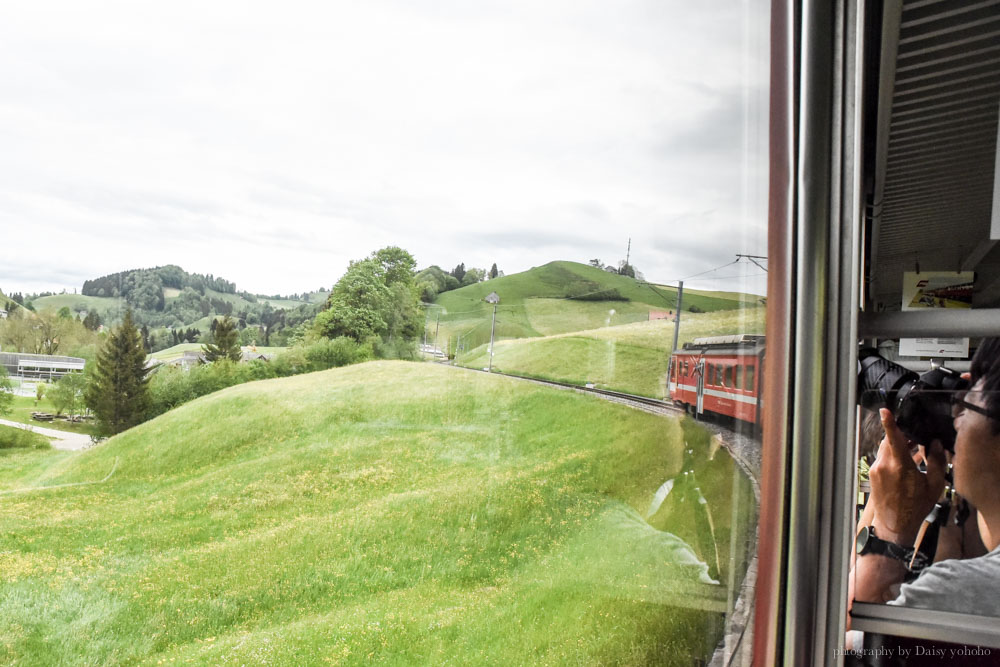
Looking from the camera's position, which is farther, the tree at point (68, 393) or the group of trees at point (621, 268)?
the group of trees at point (621, 268)

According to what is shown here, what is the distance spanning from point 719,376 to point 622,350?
9.2 inches

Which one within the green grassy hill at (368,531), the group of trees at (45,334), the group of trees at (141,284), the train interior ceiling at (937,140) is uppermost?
the train interior ceiling at (937,140)

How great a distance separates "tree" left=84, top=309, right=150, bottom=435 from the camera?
99 centimetres

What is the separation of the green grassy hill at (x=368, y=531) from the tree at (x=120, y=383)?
0.14 ft

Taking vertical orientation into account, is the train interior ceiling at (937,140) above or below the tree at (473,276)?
above

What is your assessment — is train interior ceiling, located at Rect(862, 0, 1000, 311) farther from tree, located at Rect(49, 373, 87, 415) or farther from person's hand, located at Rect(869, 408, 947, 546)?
tree, located at Rect(49, 373, 87, 415)

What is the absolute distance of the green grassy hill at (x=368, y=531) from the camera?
100cm

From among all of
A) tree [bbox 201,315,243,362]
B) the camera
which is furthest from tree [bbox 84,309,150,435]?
the camera

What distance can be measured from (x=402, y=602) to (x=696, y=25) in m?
1.39

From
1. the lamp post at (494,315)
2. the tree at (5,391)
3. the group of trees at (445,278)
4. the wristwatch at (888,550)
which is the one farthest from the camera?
the lamp post at (494,315)

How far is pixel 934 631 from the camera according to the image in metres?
1.04

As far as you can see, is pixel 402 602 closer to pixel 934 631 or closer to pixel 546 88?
pixel 934 631

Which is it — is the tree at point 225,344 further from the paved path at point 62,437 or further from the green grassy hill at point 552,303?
the green grassy hill at point 552,303

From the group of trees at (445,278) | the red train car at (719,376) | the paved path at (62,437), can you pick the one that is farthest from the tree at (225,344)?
the red train car at (719,376)
